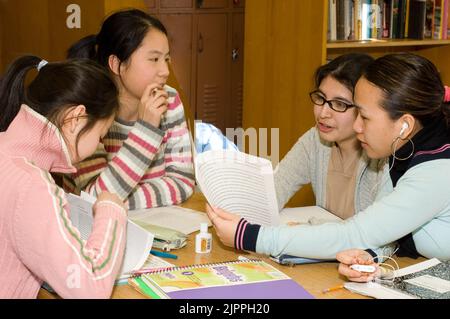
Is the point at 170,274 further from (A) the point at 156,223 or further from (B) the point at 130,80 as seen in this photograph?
(B) the point at 130,80

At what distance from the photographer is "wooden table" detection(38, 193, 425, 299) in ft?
4.63

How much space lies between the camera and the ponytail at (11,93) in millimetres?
1560

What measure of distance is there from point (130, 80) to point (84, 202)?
0.74 m

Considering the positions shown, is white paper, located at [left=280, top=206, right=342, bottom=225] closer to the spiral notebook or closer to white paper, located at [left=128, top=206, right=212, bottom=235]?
white paper, located at [left=128, top=206, right=212, bottom=235]

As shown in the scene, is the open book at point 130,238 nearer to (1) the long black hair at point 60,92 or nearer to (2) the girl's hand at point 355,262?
(1) the long black hair at point 60,92

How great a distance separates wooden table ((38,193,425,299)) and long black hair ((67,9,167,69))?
722 millimetres

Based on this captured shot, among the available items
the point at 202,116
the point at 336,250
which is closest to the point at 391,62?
the point at 336,250

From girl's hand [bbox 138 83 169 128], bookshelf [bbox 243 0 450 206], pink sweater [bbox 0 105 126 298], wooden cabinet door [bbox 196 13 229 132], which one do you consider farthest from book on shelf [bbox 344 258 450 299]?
wooden cabinet door [bbox 196 13 229 132]

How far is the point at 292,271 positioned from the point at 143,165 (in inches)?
24.8

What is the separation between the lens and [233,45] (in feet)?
13.8

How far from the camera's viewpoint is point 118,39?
2.16m

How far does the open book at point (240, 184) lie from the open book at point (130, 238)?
24 cm

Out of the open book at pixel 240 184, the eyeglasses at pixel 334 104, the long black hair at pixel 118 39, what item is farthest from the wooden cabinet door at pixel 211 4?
the open book at pixel 240 184

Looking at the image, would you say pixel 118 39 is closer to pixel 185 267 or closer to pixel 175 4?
pixel 185 267
